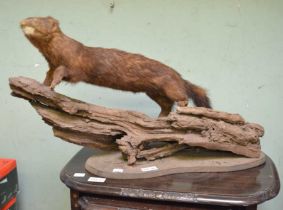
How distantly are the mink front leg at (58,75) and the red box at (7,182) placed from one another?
543 millimetres

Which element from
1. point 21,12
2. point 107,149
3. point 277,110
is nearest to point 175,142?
point 107,149

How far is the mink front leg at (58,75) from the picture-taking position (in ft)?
2.74

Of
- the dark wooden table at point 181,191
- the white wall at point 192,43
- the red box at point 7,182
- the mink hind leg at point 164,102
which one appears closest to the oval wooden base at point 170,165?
the dark wooden table at point 181,191

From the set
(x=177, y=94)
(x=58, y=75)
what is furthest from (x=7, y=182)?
(x=177, y=94)

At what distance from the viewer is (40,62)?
1320 mm

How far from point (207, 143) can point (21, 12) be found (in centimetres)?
83

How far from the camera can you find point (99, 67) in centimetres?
90

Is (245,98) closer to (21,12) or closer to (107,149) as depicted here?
(107,149)

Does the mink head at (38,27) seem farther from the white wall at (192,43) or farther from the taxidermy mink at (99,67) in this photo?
the white wall at (192,43)

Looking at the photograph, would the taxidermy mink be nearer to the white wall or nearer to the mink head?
the mink head

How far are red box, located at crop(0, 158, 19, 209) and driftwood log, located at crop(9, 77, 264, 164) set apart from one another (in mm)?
442

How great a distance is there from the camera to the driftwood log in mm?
888

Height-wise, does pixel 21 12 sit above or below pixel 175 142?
above

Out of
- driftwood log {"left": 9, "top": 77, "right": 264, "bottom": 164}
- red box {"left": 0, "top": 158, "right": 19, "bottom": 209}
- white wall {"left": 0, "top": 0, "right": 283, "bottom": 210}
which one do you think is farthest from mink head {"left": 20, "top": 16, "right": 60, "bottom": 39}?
red box {"left": 0, "top": 158, "right": 19, "bottom": 209}
